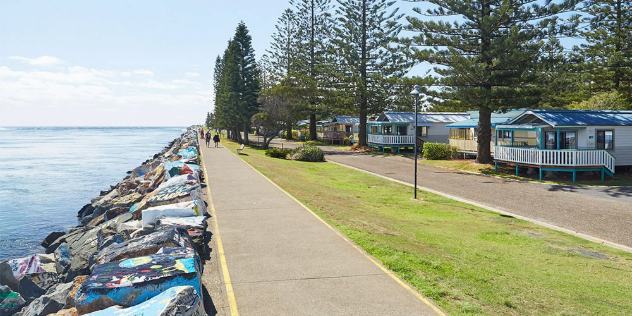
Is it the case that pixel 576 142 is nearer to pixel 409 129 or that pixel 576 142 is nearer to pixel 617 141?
pixel 617 141

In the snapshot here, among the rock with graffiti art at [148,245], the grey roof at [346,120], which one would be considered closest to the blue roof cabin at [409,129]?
the grey roof at [346,120]

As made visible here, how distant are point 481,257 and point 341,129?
5340 centimetres

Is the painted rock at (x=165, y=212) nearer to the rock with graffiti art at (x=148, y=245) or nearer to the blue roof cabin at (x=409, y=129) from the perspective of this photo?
the rock with graffiti art at (x=148, y=245)

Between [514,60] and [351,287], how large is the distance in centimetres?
2221

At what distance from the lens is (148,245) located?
23.9 feet

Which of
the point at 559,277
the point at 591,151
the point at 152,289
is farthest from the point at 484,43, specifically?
the point at 152,289

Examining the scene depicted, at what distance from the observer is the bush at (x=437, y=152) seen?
105 feet

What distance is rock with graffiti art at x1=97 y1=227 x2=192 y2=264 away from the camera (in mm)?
7145

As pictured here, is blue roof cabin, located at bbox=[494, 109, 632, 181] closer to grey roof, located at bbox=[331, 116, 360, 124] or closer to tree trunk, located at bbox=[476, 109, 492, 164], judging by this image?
tree trunk, located at bbox=[476, 109, 492, 164]

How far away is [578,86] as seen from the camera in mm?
39156

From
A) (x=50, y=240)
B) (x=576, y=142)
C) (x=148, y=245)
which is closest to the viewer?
(x=148, y=245)

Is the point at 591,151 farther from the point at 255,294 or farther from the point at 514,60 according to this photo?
the point at 255,294

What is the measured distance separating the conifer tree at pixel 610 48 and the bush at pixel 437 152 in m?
12.8

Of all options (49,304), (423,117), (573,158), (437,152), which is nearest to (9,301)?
(49,304)
